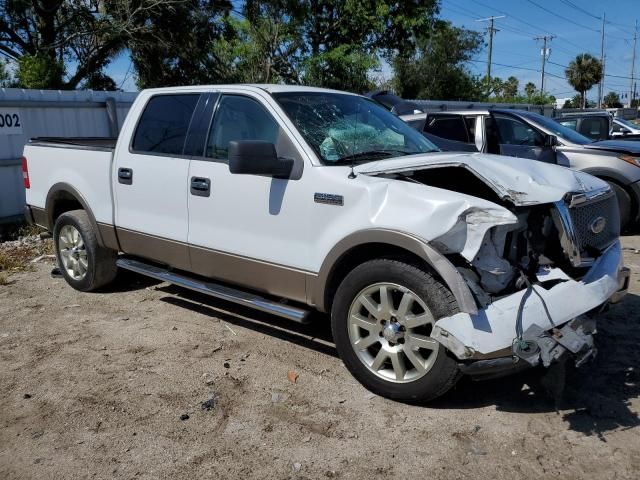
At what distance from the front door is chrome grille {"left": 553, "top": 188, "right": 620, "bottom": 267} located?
1.58 metres

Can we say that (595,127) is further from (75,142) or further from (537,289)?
(537,289)

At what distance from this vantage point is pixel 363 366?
3738 millimetres

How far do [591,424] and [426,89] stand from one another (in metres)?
38.1

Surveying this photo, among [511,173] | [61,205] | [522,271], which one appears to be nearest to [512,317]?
[522,271]

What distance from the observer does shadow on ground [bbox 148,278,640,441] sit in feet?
11.5

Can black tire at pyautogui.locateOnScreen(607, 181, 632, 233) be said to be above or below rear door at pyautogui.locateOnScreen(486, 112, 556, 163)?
below

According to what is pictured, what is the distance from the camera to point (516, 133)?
936 cm

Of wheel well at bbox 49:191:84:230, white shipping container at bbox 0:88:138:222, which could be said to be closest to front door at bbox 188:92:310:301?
wheel well at bbox 49:191:84:230

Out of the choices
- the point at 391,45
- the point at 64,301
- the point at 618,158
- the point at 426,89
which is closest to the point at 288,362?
the point at 64,301

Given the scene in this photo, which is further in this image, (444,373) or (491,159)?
(491,159)

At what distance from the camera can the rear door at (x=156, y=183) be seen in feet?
15.7

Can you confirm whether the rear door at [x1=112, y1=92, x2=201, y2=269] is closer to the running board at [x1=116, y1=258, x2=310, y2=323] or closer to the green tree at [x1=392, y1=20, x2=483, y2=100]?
the running board at [x1=116, y1=258, x2=310, y2=323]

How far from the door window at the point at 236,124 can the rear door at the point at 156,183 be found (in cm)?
30

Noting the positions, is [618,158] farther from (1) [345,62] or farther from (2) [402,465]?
(1) [345,62]
